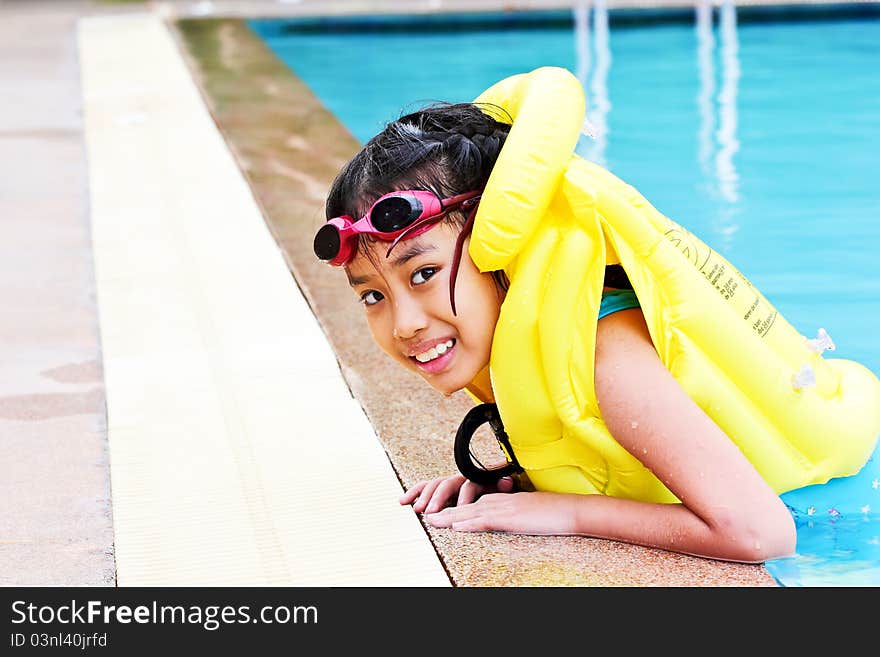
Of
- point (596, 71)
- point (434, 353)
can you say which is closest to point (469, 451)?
point (434, 353)

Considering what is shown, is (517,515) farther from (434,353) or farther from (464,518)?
(434,353)

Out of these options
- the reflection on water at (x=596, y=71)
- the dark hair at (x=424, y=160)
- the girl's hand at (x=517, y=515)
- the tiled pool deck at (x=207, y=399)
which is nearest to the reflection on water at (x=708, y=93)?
the reflection on water at (x=596, y=71)

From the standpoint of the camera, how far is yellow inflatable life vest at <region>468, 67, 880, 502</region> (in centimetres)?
281

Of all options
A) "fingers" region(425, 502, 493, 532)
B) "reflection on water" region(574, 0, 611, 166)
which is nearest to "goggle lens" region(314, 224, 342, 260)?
"fingers" region(425, 502, 493, 532)

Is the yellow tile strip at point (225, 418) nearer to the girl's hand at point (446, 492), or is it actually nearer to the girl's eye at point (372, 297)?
the girl's hand at point (446, 492)

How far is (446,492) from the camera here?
3.28 m

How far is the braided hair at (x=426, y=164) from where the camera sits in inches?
115

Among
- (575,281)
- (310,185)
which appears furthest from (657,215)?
(310,185)

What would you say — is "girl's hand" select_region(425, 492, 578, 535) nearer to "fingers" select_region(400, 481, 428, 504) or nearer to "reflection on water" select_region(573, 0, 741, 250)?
"fingers" select_region(400, 481, 428, 504)

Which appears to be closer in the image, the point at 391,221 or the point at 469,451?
Answer: the point at 391,221

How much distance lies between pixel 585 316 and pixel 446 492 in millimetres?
678

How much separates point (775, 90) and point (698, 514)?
781 cm

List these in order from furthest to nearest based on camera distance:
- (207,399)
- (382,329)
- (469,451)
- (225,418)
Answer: (207,399) < (225,418) < (469,451) < (382,329)
